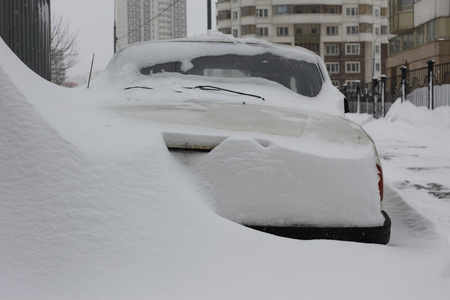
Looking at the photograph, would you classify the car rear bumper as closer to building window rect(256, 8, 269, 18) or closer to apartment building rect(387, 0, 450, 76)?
apartment building rect(387, 0, 450, 76)

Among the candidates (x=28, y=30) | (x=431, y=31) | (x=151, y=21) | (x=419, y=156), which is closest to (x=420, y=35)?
(x=431, y=31)

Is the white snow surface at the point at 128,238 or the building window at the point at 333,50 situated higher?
the building window at the point at 333,50

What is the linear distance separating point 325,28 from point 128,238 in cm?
7283

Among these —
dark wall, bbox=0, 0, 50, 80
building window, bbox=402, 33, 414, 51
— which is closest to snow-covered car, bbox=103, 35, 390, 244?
dark wall, bbox=0, 0, 50, 80

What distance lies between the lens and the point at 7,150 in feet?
6.58

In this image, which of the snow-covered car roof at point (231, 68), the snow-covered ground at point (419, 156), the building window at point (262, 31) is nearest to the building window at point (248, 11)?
the building window at point (262, 31)

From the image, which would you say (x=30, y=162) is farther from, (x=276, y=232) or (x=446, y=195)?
(x=446, y=195)

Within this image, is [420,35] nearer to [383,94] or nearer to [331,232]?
[383,94]

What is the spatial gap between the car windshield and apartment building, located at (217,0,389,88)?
6754 cm

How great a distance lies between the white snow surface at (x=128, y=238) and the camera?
1.74 metres

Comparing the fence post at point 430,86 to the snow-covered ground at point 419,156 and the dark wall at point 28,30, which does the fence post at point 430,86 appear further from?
the dark wall at point 28,30

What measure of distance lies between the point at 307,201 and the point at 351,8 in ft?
247

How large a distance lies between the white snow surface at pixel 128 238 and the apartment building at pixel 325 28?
6972 centimetres

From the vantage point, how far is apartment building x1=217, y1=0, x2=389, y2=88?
232 ft
